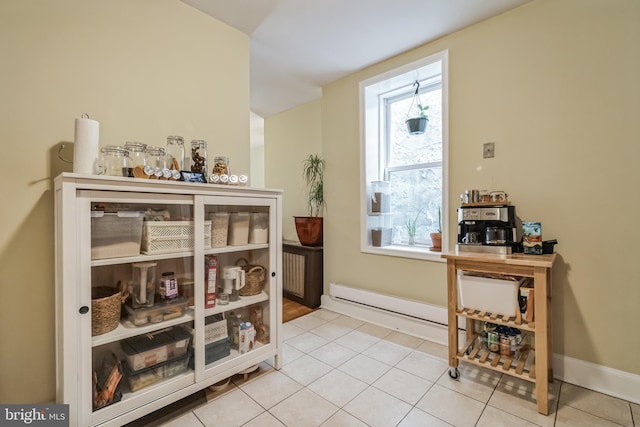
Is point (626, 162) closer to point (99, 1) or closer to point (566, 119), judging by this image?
point (566, 119)

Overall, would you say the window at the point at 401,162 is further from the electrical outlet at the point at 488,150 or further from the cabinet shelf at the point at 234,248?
the cabinet shelf at the point at 234,248

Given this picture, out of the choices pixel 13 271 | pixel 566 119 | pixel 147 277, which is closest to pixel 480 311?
pixel 566 119

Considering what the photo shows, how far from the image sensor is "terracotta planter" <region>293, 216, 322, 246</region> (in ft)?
10.7

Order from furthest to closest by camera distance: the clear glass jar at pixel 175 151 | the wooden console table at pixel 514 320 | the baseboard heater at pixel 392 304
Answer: the baseboard heater at pixel 392 304 → the clear glass jar at pixel 175 151 → the wooden console table at pixel 514 320

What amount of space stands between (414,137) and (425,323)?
174 centimetres

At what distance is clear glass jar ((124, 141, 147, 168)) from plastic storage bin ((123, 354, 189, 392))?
1063 mm

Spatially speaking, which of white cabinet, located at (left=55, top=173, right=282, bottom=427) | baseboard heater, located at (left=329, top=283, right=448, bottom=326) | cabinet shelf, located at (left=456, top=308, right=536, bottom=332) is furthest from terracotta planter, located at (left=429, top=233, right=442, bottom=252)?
white cabinet, located at (left=55, top=173, right=282, bottom=427)

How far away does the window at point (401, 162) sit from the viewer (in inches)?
102

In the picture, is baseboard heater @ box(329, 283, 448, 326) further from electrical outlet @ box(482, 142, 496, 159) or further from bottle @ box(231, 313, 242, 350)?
bottle @ box(231, 313, 242, 350)

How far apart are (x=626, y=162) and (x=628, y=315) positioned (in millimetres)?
886

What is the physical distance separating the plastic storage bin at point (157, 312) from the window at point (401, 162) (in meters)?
1.81

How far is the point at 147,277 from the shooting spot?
1497mm

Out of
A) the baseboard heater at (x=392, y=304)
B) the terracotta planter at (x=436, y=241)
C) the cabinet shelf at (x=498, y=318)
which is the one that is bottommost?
the baseboard heater at (x=392, y=304)

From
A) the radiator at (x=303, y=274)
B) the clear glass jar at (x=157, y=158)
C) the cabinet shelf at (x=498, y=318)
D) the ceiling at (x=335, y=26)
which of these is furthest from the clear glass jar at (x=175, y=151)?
the cabinet shelf at (x=498, y=318)
